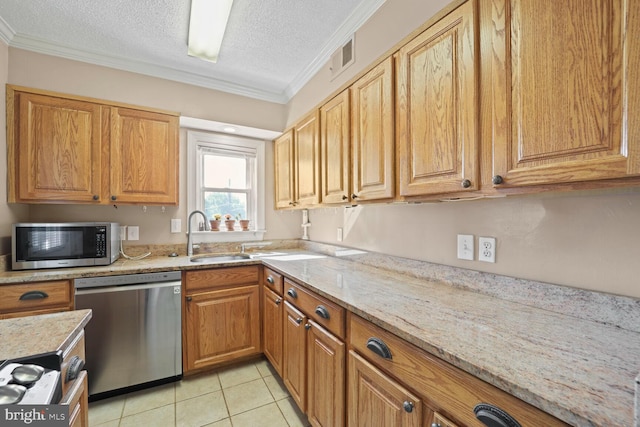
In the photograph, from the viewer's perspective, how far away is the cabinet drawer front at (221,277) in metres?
2.09

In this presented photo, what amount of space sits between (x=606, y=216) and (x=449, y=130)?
622 mm

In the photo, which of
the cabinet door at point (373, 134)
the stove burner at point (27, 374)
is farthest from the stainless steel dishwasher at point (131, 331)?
the cabinet door at point (373, 134)

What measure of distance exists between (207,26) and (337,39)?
0.97 m

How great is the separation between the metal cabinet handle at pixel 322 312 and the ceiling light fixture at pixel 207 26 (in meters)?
1.90

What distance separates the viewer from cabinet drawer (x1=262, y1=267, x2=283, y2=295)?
6.45ft

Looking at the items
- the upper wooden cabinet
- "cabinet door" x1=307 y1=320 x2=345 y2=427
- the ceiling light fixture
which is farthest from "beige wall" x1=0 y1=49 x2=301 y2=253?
"cabinet door" x1=307 y1=320 x2=345 y2=427

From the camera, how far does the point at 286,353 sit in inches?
72.7

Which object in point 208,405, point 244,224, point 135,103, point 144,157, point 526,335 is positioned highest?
point 135,103

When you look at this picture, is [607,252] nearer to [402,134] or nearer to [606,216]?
[606,216]

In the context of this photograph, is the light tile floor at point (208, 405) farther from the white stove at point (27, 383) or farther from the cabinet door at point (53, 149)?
the cabinet door at point (53, 149)

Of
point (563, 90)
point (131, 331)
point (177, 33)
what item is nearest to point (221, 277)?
point (131, 331)

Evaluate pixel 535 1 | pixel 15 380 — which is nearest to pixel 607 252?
pixel 535 1

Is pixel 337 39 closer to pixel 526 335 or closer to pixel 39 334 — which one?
pixel 526 335

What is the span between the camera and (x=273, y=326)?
6.82 feet
